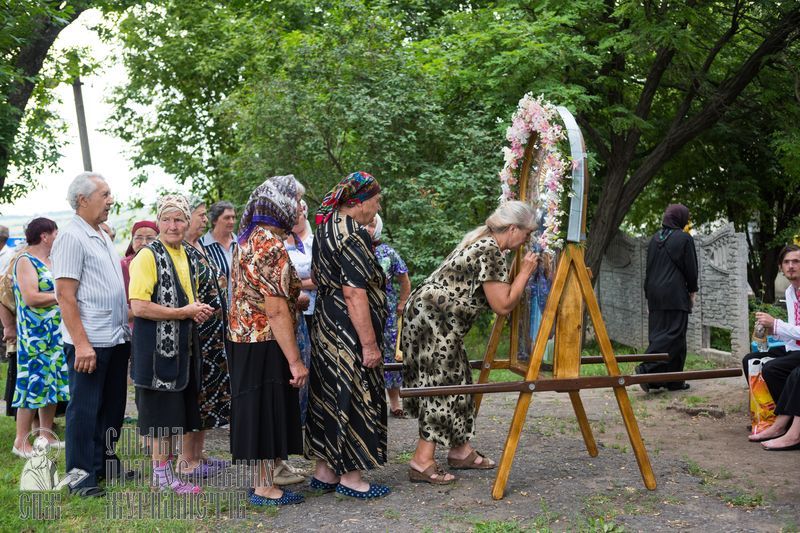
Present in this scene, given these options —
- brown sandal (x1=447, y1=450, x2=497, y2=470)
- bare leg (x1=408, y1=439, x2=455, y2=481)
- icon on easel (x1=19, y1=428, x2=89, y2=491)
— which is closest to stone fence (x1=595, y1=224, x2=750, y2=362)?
brown sandal (x1=447, y1=450, x2=497, y2=470)

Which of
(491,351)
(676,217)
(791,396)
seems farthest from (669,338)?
(491,351)

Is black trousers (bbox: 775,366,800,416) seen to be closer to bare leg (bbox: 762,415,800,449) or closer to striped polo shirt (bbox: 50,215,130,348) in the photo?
bare leg (bbox: 762,415,800,449)

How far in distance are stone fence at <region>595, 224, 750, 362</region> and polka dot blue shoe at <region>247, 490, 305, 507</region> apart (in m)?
7.32

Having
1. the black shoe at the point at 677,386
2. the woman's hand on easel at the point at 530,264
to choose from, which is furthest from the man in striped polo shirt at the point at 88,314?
the black shoe at the point at 677,386

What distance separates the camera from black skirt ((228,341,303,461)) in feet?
15.8

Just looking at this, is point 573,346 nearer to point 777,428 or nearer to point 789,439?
point 789,439

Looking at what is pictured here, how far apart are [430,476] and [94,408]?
220cm

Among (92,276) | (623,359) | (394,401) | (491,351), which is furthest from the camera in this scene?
(394,401)

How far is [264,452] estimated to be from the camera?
4.84 metres

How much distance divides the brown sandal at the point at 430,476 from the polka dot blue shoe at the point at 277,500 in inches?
31.1

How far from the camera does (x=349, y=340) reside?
489 cm

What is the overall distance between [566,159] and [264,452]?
259 cm

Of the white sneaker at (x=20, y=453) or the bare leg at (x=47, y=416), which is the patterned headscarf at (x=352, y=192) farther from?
the white sneaker at (x=20, y=453)

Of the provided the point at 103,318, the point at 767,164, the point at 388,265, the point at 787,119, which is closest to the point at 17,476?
the point at 103,318
